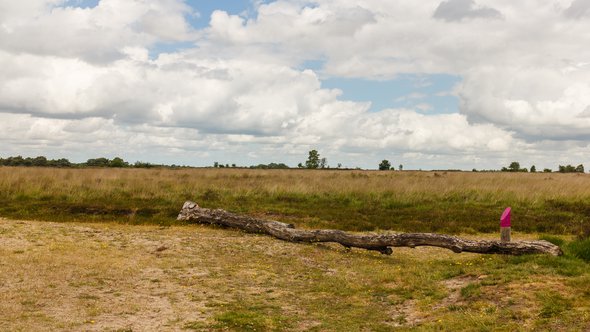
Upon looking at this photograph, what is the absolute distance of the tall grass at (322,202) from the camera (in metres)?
20.2

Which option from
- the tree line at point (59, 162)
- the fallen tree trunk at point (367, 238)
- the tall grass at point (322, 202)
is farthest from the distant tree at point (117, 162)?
the fallen tree trunk at point (367, 238)

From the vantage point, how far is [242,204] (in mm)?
24594

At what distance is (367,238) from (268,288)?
186 inches

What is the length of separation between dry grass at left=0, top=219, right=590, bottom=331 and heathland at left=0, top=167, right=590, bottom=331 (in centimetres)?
3

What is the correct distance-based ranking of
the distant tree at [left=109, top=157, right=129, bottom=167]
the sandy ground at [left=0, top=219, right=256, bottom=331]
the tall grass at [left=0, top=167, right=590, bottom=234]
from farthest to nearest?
the distant tree at [left=109, top=157, right=129, bottom=167] → the tall grass at [left=0, top=167, right=590, bottom=234] → the sandy ground at [left=0, top=219, right=256, bottom=331]

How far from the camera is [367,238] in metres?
14.5

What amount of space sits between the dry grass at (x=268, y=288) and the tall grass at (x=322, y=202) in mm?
5478

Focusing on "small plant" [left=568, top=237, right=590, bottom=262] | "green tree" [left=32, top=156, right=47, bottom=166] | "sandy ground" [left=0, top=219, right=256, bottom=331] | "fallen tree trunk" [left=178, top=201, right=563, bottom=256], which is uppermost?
"green tree" [left=32, top=156, right=47, bottom=166]

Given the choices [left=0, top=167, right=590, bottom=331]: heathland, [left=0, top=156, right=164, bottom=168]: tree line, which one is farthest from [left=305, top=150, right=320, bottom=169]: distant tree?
[left=0, top=167, right=590, bottom=331]: heathland

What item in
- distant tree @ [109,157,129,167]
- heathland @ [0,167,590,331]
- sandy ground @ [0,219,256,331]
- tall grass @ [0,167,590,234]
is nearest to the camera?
heathland @ [0,167,590,331]

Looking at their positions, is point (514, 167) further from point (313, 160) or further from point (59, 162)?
point (59, 162)

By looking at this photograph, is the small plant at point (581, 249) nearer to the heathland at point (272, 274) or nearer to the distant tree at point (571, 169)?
the heathland at point (272, 274)

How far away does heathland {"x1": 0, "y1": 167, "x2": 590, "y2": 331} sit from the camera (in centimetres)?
803

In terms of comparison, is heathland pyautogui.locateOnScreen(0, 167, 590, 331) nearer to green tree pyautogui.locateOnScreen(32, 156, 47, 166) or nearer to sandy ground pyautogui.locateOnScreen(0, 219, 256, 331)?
sandy ground pyautogui.locateOnScreen(0, 219, 256, 331)
